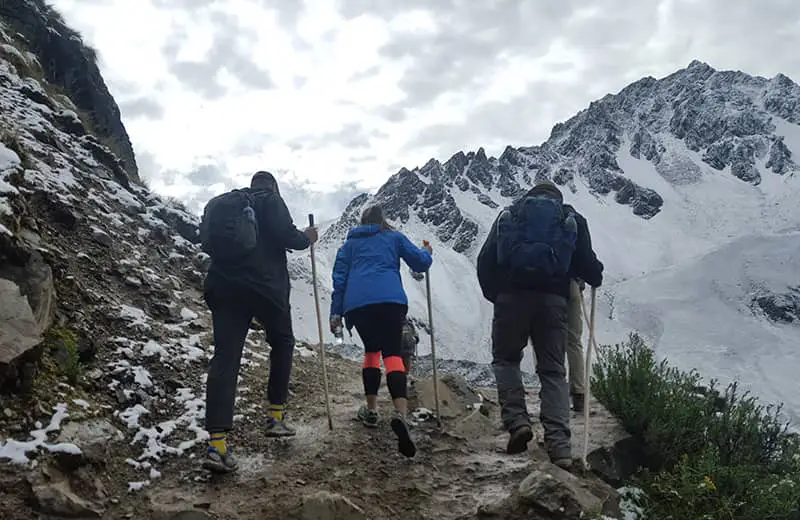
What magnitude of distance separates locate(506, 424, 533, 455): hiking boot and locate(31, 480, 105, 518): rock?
8.69 feet

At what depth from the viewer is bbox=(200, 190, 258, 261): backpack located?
4.00m

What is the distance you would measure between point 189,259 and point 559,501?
7.44 metres

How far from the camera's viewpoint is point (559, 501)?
3.29m

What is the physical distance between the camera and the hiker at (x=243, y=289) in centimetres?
384

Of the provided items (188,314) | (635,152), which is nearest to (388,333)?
(188,314)

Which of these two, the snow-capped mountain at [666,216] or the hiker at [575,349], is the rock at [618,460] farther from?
the snow-capped mountain at [666,216]

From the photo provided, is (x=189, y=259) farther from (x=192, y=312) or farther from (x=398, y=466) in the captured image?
(x=398, y=466)

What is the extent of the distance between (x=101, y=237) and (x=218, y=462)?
4.40 metres

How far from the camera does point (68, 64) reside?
12.4 metres

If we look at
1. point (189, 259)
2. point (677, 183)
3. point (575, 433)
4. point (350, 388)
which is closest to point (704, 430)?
point (575, 433)

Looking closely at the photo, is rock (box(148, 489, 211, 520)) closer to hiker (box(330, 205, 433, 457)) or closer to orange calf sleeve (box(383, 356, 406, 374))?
hiker (box(330, 205, 433, 457))

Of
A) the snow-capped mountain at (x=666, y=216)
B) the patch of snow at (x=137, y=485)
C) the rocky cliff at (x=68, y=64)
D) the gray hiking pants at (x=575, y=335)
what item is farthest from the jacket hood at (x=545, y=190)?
the snow-capped mountain at (x=666, y=216)

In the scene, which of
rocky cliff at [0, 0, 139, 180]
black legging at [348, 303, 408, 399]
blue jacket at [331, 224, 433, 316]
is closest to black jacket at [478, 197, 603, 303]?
blue jacket at [331, 224, 433, 316]

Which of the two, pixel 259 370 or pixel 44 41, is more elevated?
pixel 44 41
